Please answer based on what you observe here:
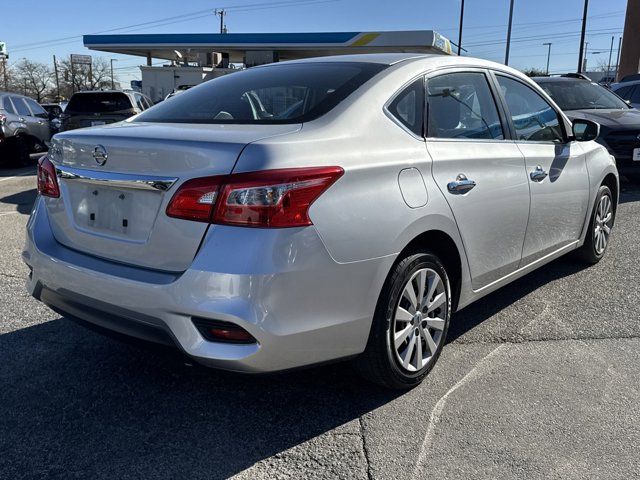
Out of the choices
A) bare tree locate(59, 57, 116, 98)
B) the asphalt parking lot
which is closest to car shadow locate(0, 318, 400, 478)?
the asphalt parking lot

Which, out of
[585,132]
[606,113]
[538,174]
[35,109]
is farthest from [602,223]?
[35,109]

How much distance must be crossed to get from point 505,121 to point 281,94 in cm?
149

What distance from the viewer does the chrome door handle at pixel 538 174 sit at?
376 cm

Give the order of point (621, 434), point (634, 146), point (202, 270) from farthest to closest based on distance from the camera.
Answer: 1. point (634, 146)
2. point (621, 434)
3. point (202, 270)

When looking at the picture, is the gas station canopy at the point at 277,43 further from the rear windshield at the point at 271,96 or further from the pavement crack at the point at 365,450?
the pavement crack at the point at 365,450

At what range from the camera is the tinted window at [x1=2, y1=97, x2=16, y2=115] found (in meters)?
12.8

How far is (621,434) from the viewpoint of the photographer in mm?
2660

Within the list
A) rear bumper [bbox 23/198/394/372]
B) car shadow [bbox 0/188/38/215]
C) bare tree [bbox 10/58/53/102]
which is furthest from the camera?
bare tree [bbox 10/58/53/102]

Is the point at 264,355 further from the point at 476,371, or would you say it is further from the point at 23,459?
the point at 476,371

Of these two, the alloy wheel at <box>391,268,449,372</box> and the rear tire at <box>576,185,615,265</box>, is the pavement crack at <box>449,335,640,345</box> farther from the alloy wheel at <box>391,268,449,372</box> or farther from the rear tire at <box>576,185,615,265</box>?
the rear tire at <box>576,185,615,265</box>

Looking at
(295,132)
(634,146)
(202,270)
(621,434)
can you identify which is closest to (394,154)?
(295,132)

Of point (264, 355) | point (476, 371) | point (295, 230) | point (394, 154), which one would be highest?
point (394, 154)

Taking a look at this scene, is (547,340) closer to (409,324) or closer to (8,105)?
(409,324)

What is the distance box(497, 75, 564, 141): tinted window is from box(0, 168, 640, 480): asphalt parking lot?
1.29 meters
